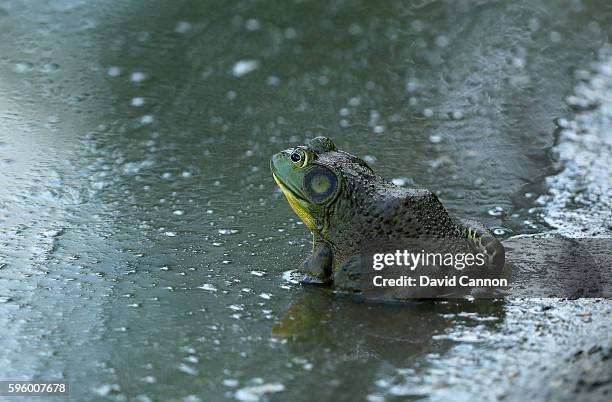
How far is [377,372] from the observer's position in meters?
2.56

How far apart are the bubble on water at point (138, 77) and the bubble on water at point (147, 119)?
0.49 metres

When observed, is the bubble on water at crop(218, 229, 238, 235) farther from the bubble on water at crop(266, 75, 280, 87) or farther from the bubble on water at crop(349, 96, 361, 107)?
the bubble on water at crop(266, 75, 280, 87)

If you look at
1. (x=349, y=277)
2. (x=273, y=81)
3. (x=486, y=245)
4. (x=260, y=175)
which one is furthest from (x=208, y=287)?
(x=273, y=81)

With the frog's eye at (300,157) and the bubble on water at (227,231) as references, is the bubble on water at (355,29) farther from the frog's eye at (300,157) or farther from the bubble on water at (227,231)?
the frog's eye at (300,157)

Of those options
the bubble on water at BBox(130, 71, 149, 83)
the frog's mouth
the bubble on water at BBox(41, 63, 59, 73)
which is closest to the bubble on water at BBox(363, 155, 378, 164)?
the frog's mouth

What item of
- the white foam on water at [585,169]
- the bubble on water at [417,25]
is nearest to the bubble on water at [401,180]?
the white foam on water at [585,169]

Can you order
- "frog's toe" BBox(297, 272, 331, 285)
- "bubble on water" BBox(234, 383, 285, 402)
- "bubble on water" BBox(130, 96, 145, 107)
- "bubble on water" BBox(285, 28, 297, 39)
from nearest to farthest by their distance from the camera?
"bubble on water" BBox(234, 383, 285, 402) → "frog's toe" BBox(297, 272, 331, 285) → "bubble on water" BBox(130, 96, 145, 107) → "bubble on water" BBox(285, 28, 297, 39)

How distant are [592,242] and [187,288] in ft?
5.76

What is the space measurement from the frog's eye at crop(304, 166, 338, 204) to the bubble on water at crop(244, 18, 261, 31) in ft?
9.85

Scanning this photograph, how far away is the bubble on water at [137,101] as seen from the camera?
505cm

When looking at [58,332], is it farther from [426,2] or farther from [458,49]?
[426,2]

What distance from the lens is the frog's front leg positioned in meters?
3.23

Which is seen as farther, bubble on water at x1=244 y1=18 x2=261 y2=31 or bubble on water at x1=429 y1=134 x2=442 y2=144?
bubble on water at x1=244 y1=18 x2=261 y2=31

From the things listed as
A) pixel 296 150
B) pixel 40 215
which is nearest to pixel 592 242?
pixel 296 150
